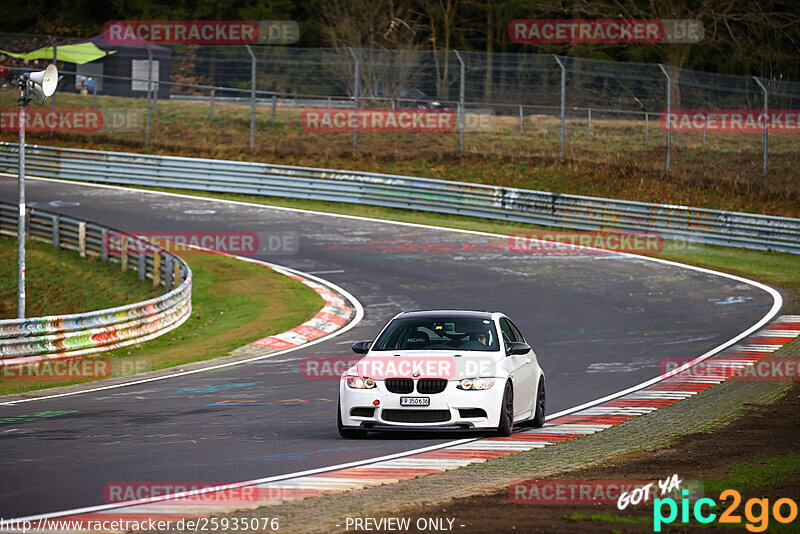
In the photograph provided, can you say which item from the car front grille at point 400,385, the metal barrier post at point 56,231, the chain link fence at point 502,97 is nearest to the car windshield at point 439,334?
the car front grille at point 400,385

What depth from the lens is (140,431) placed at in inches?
459

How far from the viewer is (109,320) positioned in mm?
19172

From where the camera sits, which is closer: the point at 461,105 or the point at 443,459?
the point at 443,459

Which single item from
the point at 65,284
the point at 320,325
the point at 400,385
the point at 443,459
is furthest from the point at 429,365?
the point at 65,284

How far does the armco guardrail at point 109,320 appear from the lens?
17.8 meters

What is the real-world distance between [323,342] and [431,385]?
8892 mm

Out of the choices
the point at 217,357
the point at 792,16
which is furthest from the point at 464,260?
the point at 792,16

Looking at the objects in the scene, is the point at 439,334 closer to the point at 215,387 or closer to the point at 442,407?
the point at 442,407

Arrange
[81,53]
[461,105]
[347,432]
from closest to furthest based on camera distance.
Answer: [347,432] < [461,105] < [81,53]

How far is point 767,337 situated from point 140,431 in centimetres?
1150

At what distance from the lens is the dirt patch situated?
21.7 feet

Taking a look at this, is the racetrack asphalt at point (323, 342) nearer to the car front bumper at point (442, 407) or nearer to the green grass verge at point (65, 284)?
the car front bumper at point (442, 407)

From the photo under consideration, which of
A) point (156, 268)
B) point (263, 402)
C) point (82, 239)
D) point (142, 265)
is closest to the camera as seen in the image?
point (263, 402)

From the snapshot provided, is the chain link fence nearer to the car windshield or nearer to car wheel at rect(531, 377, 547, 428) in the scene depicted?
car wheel at rect(531, 377, 547, 428)
